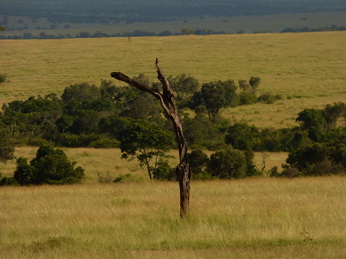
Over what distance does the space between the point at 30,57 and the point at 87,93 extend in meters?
59.1

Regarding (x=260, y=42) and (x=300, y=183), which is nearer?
(x=300, y=183)

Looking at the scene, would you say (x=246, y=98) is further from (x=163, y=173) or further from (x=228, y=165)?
(x=228, y=165)

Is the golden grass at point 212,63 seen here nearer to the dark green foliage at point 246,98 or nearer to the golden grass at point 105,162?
the dark green foliage at point 246,98

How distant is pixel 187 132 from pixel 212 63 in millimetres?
60793

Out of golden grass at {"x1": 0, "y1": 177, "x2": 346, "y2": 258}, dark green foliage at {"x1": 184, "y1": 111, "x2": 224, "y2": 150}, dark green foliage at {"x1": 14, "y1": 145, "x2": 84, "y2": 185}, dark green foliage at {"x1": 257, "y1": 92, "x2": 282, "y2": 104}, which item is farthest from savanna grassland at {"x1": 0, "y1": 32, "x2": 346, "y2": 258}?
dark green foliage at {"x1": 257, "y1": 92, "x2": 282, "y2": 104}

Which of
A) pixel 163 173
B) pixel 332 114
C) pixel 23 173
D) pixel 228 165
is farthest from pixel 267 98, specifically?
pixel 23 173

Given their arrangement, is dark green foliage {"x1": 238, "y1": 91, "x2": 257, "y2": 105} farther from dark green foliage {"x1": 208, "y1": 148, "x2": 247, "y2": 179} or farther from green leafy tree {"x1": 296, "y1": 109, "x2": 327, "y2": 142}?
dark green foliage {"x1": 208, "y1": 148, "x2": 247, "y2": 179}

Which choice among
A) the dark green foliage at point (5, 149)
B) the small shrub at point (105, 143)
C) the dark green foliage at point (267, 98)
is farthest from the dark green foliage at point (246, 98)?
the dark green foliage at point (5, 149)

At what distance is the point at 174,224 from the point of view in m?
12.0

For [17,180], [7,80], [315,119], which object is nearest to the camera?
[17,180]

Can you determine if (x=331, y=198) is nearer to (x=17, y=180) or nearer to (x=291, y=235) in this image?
(x=291, y=235)

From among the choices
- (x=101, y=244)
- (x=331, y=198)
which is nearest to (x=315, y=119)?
(x=331, y=198)

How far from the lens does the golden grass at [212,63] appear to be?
6731 centimetres

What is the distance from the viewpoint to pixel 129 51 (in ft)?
394
